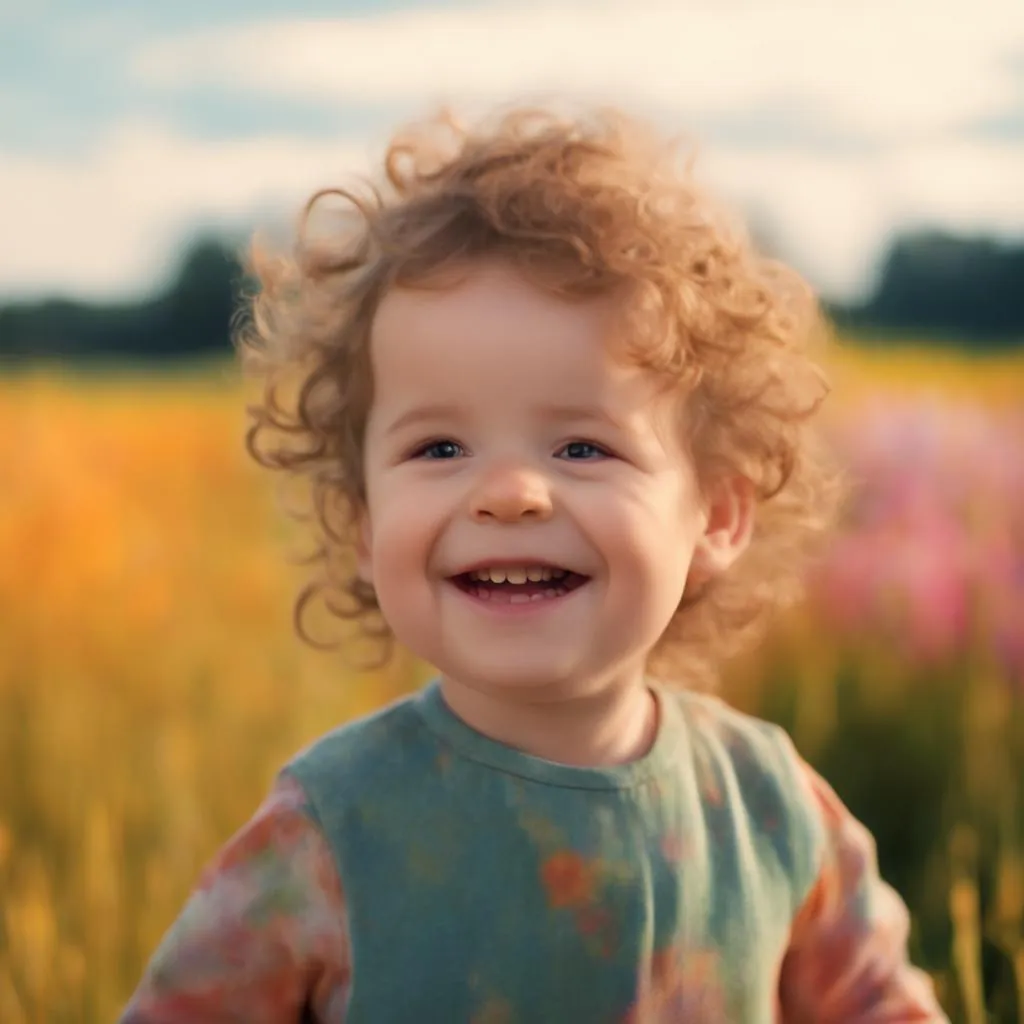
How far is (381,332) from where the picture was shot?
1.48 meters

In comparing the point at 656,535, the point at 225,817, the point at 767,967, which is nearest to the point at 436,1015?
the point at 767,967

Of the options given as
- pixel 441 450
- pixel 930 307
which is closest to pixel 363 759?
pixel 441 450

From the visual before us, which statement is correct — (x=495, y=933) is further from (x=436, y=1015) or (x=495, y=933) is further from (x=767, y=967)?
(x=767, y=967)

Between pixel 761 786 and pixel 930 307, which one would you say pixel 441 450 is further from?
pixel 930 307

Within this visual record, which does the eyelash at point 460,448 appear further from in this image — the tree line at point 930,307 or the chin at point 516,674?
the tree line at point 930,307

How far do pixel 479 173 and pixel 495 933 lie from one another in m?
0.66

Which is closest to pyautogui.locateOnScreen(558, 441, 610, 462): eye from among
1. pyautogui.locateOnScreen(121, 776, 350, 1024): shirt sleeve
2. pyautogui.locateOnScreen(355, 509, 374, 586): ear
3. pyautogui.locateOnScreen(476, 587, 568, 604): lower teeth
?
pyautogui.locateOnScreen(476, 587, 568, 604): lower teeth

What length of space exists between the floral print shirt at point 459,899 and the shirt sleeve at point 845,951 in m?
0.11

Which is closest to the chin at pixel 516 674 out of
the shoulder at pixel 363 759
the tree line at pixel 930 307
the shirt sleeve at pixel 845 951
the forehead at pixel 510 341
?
the shoulder at pixel 363 759

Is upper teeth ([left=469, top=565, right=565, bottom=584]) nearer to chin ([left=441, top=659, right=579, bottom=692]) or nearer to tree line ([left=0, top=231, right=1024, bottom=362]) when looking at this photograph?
chin ([left=441, top=659, right=579, bottom=692])

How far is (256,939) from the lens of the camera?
1.44 m

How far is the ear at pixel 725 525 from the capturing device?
1.60 m

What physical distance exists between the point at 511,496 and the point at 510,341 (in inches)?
5.1

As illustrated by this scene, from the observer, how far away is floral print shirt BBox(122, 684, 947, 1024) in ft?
4.71
